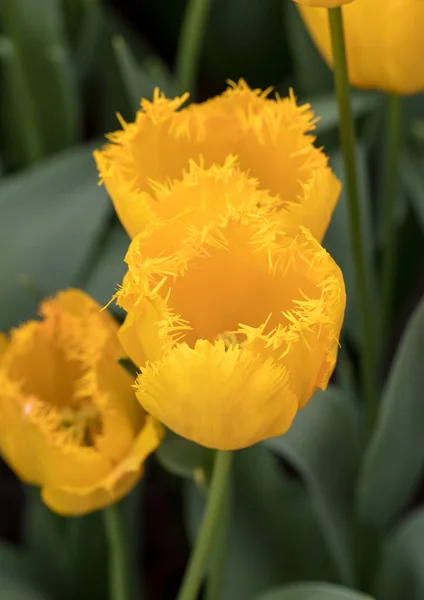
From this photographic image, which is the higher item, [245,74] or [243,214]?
[243,214]

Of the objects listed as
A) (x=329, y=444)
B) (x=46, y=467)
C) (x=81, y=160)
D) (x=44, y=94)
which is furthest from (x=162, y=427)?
(x=44, y=94)

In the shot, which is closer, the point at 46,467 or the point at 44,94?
the point at 46,467

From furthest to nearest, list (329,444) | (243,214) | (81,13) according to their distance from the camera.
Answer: (81,13) → (329,444) → (243,214)

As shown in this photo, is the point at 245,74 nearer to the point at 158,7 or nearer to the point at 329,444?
the point at 158,7

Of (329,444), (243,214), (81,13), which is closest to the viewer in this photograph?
(243,214)

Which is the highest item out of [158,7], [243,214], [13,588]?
[243,214]

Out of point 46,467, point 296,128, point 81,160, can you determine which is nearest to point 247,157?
point 296,128

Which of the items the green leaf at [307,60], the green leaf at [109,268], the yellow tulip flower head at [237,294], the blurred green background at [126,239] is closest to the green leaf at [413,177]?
the blurred green background at [126,239]
